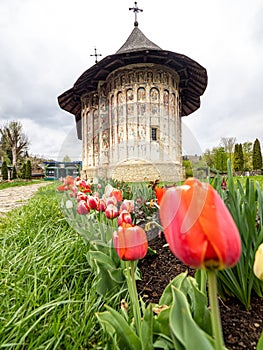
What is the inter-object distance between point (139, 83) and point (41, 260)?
1565mm

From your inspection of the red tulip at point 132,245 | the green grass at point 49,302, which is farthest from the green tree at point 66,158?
the red tulip at point 132,245

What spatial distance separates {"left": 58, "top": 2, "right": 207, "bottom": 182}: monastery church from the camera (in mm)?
1270

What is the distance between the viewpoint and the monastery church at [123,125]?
1.27 metres

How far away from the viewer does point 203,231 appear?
1.05ft

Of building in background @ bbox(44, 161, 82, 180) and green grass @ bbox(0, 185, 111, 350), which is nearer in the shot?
green grass @ bbox(0, 185, 111, 350)

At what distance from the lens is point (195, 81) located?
3166 millimetres

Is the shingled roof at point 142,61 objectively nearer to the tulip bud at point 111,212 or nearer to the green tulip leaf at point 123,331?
the tulip bud at point 111,212

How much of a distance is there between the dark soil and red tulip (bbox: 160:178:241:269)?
0.56 meters

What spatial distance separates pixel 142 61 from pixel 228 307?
7.26 ft

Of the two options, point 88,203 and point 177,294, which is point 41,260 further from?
point 177,294

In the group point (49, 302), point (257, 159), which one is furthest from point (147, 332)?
point (257, 159)

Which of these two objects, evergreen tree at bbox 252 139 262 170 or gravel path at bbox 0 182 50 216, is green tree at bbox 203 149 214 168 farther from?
evergreen tree at bbox 252 139 262 170

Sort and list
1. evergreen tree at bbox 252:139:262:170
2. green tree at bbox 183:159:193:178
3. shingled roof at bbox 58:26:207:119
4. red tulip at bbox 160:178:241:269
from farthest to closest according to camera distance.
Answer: evergreen tree at bbox 252:139:262:170 < shingled roof at bbox 58:26:207:119 < green tree at bbox 183:159:193:178 < red tulip at bbox 160:178:241:269

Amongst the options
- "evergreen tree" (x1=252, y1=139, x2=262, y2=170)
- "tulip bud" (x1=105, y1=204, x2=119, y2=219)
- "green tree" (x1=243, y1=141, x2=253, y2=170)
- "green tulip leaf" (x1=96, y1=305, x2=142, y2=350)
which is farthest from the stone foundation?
"evergreen tree" (x1=252, y1=139, x2=262, y2=170)
